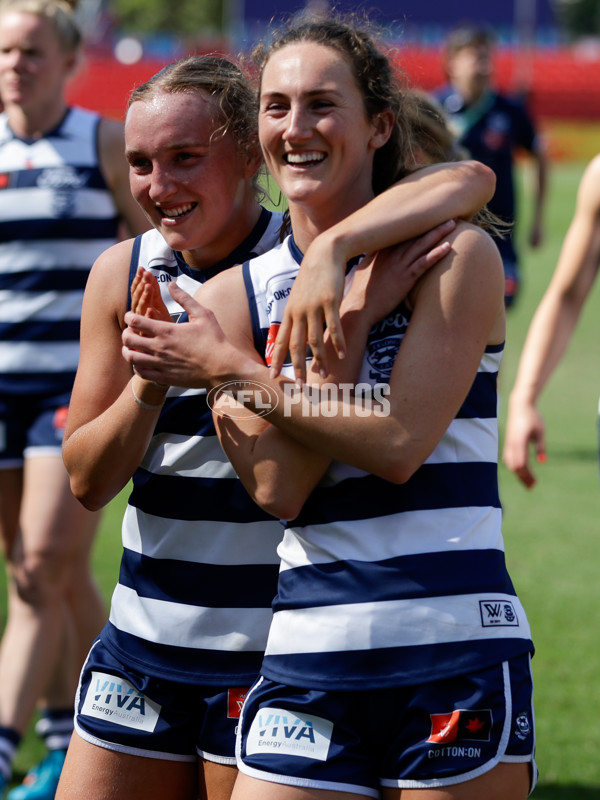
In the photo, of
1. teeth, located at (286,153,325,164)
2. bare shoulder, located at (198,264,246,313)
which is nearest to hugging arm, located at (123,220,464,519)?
bare shoulder, located at (198,264,246,313)

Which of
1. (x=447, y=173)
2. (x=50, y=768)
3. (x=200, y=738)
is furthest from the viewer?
(x=50, y=768)

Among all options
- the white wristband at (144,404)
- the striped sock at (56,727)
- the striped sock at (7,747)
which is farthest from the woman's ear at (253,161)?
the striped sock at (56,727)

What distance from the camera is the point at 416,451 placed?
6.49ft

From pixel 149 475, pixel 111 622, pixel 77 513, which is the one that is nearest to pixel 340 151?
pixel 149 475

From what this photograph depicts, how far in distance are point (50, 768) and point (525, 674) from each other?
2.27 meters

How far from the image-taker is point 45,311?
4.00 meters

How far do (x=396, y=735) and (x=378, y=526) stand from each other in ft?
1.17

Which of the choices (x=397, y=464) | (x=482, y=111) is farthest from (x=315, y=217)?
(x=482, y=111)

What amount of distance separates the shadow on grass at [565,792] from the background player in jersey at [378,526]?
1.82m

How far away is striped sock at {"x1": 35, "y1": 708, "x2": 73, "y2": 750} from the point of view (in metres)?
3.99

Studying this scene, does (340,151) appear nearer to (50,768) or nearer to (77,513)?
(77,513)

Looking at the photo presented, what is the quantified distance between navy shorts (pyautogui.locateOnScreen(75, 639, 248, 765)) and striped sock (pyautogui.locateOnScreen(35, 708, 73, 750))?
1.68 m

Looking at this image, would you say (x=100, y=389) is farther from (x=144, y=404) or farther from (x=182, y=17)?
(x=182, y=17)

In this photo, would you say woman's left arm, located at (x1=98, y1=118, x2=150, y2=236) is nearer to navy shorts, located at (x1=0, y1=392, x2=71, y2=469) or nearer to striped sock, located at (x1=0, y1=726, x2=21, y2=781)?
navy shorts, located at (x1=0, y1=392, x2=71, y2=469)
